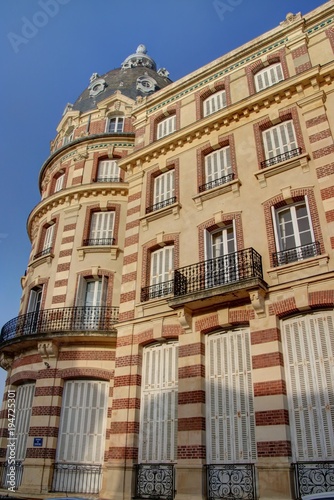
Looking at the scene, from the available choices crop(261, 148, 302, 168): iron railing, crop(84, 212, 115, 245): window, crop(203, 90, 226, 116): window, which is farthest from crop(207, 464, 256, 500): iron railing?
crop(203, 90, 226, 116): window

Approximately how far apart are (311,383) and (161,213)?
302 inches

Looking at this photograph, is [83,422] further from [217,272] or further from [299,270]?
[299,270]

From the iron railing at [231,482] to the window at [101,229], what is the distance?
9.95 metres

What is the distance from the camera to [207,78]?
16875 mm

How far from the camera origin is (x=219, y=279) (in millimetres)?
12312

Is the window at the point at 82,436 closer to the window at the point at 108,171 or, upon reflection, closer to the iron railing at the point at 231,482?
the iron railing at the point at 231,482

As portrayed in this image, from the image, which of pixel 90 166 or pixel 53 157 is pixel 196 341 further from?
pixel 53 157

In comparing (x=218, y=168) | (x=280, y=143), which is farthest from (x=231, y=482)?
(x=280, y=143)

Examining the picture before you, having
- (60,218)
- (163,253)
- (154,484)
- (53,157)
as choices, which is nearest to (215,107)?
(163,253)

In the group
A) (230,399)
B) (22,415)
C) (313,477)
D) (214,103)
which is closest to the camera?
(313,477)

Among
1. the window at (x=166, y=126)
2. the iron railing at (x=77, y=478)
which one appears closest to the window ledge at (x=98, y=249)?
the window at (x=166, y=126)

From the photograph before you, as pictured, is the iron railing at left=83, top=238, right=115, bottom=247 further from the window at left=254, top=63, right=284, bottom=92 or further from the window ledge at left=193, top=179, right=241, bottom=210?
the window at left=254, top=63, right=284, bottom=92

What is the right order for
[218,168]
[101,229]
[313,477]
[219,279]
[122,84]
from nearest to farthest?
[313,477] < [219,279] < [218,168] < [101,229] < [122,84]

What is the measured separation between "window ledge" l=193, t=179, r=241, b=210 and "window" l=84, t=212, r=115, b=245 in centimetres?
495
